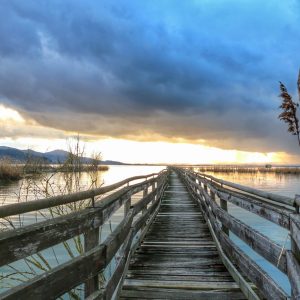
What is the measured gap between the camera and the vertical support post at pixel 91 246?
138 inches

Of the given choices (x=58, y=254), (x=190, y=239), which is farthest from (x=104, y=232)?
(x=190, y=239)

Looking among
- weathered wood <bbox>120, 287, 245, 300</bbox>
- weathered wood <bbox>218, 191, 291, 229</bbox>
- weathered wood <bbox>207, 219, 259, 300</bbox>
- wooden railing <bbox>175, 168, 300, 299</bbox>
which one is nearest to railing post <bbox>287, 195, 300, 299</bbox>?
wooden railing <bbox>175, 168, 300, 299</bbox>

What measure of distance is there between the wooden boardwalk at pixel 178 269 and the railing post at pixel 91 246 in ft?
4.97

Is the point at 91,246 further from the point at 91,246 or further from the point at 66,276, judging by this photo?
the point at 66,276

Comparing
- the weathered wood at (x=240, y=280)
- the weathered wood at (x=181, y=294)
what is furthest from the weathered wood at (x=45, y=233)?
the weathered wood at (x=240, y=280)

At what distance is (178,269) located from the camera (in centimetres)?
609

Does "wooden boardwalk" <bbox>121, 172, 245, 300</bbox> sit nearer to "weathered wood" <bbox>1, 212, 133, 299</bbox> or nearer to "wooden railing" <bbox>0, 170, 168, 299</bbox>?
"wooden railing" <bbox>0, 170, 168, 299</bbox>

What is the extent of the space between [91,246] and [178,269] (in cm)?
290

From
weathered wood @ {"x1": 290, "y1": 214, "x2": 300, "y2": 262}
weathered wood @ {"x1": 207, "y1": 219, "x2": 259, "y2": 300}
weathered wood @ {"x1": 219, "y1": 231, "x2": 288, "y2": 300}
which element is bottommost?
weathered wood @ {"x1": 207, "y1": 219, "x2": 259, "y2": 300}

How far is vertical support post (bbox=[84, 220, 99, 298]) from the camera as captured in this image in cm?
350

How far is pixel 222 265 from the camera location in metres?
6.29

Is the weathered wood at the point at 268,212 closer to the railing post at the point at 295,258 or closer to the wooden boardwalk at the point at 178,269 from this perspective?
the railing post at the point at 295,258

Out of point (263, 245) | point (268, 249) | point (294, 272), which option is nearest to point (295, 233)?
point (294, 272)

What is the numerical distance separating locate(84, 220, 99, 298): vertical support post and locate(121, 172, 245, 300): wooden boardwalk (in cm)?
151
